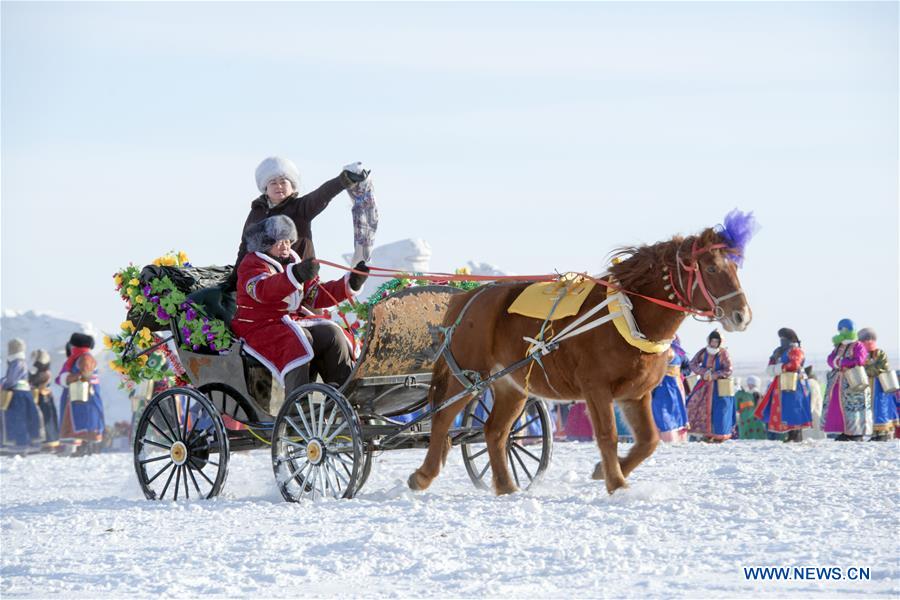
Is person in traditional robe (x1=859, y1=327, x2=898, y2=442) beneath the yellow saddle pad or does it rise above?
beneath

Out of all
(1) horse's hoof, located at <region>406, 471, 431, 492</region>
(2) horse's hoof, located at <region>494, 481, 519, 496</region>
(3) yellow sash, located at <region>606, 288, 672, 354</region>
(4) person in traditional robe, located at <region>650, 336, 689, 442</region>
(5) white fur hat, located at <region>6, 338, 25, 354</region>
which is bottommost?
(2) horse's hoof, located at <region>494, 481, 519, 496</region>

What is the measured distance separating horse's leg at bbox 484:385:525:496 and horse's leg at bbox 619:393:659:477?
2.90 feet

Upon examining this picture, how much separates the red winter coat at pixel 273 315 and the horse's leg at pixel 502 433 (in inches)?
52.7

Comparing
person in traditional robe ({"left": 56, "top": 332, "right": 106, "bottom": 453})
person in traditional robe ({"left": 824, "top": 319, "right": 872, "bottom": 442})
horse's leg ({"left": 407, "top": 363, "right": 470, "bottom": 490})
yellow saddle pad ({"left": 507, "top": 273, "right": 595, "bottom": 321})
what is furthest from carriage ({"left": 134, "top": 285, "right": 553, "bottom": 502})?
person in traditional robe ({"left": 56, "top": 332, "right": 106, "bottom": 453})

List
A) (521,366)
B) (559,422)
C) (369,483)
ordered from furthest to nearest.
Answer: (559,422), (369,483), (521,366)

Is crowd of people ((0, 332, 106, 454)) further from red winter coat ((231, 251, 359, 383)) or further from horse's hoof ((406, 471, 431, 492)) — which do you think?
horse's hoof ((406, 471, 431, 492))

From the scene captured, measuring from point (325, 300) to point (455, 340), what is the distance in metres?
1.16

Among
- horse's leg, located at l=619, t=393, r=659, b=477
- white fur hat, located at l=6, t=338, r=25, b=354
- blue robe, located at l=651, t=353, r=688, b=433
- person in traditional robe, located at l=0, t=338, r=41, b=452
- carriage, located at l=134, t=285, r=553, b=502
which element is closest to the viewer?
horse's leg, located at l=619, t=393, r=659, b=477

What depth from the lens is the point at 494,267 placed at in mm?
27328

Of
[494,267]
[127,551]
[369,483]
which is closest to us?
[127,551]

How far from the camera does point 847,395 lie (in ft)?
55.5

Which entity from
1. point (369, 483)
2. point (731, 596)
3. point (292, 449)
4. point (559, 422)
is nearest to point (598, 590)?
point (731, 596)

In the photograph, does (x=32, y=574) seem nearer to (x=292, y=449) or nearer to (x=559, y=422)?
(x=292, y=449)

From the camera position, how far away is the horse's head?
26.3 ft
